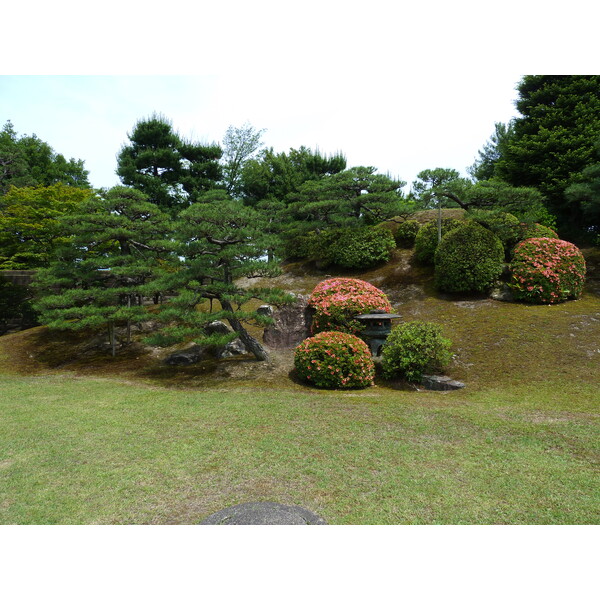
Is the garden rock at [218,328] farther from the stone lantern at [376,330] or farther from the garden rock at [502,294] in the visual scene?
the garden rock at [502,294]

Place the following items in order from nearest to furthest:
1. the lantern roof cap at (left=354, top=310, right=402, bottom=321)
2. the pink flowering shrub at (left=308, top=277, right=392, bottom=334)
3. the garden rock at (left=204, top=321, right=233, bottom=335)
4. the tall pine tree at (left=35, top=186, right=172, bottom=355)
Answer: the lantern roof cap at (left=354, top=310, right=402, bottom=321), the pink flowering shrub at (left=308, top=277, right=392, bottom=334), the tall pine tree at (left=35, top=186, right=172, bottom=355), the garden rock at (left=204, top=321, right=233, bottom=335)

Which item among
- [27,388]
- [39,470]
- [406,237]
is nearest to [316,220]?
[406,237]

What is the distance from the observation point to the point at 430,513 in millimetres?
2777

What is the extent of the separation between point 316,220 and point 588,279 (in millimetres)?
8804

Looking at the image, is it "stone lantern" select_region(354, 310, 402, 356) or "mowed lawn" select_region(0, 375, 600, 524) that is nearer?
"mowed lawn" select_region(0, 375, 600, 524)

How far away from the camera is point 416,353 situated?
6.98 meters

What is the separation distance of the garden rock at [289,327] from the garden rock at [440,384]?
3.48 metres

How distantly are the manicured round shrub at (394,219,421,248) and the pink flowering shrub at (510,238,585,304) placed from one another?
4.55 meters

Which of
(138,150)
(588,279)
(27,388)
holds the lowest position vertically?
(27,388)

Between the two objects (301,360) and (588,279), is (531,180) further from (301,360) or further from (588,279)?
(301,360)

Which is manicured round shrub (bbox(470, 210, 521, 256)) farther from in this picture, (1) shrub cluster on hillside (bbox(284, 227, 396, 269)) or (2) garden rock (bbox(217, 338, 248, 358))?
(2) garden rock (bbox(217, 338, 248, 358))

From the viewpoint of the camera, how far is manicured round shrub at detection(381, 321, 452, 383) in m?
6.94

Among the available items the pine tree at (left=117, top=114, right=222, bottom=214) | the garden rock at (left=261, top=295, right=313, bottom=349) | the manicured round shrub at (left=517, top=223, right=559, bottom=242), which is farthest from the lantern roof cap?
the pine tree at (left=117, top=114, right=222, bottom=214)

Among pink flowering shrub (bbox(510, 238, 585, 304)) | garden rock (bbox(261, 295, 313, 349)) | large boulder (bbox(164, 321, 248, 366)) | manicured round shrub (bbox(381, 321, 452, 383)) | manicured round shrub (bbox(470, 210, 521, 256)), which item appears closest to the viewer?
manicured round shrub (bbox(381, 321, 452, 383))
